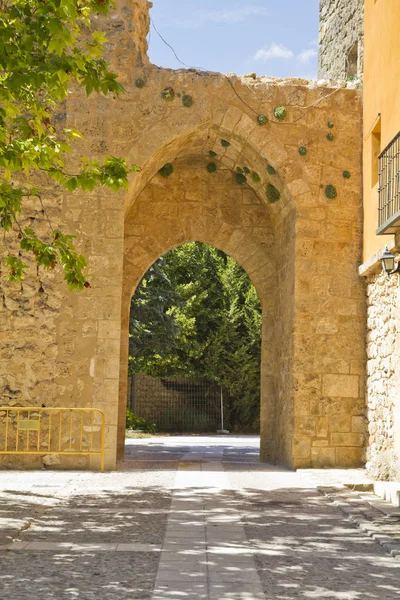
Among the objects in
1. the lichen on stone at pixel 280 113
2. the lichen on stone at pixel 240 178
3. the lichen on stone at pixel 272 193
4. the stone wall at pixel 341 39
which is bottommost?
the lichen on stone at pixel 272 193

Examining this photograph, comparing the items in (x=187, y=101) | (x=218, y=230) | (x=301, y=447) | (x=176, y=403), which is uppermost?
(x=187, y=101)

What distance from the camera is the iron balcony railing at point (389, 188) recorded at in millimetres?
8688

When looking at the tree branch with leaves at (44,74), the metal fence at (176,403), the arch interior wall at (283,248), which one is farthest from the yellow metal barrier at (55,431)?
the metal fence at (176,403)

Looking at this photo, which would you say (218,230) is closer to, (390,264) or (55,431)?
(55,431)

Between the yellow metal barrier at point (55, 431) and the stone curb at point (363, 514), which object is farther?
the yellow metal barrier at point (55, 431)

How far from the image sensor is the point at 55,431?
1041cm

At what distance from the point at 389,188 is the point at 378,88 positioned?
6.21ft

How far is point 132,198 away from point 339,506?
597 cm

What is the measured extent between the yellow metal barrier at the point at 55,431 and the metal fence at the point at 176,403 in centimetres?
1321

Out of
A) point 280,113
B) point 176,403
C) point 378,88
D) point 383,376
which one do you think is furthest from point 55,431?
point 176,403

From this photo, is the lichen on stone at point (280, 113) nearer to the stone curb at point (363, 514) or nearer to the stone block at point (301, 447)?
the stone block at point (301, 447)

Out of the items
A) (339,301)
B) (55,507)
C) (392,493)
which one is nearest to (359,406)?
(339,301)

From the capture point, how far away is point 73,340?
10.6 m

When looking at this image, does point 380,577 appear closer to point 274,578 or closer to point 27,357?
point 274,578
